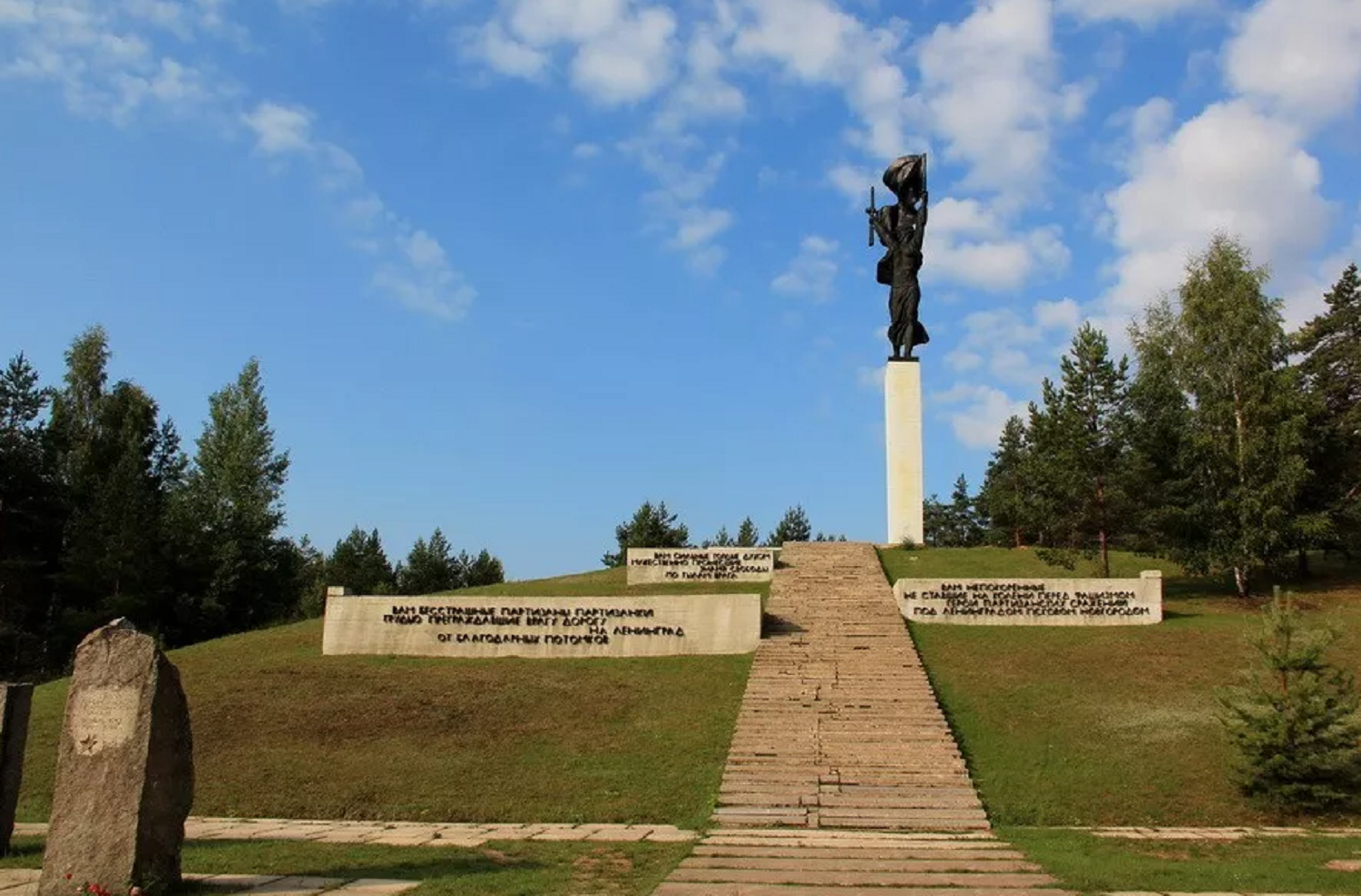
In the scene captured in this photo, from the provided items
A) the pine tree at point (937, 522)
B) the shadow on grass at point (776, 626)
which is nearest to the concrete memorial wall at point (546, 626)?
the shadow on grass at point (776, 626)

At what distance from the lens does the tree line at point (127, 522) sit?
3681cm

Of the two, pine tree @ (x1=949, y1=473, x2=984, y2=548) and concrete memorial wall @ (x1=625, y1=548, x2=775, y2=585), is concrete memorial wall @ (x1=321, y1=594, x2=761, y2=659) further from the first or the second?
pine tree @ (x1=949, y1=473, x2=984, y2=548)

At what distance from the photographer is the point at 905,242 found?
124 ft

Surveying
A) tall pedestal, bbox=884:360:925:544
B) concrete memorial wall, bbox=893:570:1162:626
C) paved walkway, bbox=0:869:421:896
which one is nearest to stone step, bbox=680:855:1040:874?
paved walkway, bbox=0:869:421:896

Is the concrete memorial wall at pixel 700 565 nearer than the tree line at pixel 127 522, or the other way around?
the concrete memorial wall at pixel 700 565

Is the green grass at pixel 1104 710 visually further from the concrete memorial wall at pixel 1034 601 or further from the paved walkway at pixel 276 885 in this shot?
the paved walkway at pixel 276 885

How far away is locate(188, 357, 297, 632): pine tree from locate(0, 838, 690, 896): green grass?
31605 millimetres

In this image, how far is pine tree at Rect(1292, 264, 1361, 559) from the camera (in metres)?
28.0

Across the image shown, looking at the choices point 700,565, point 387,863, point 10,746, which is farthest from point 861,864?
point 700,565

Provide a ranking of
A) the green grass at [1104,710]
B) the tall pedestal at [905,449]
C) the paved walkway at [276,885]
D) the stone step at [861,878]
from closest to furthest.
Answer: the paved walkway at [276,885], the stone step at [861,878], the green grass at [1104,710], the tall pedestal at [905,449]

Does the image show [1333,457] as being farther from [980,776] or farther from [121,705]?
[121,705]

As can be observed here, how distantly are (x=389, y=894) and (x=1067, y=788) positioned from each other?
10031 mm

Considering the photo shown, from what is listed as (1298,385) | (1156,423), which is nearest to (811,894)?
(1156,423)

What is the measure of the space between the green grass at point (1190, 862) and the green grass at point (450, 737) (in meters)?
4.61
